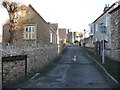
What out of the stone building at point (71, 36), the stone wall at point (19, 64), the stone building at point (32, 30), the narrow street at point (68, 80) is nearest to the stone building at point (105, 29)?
the narrow street at point (68, 80)

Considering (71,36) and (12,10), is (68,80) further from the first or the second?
(71,36)

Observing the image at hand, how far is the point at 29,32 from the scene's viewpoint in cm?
3416

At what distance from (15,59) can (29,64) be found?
2.51 m

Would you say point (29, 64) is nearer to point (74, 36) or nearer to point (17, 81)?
point (17, 81)

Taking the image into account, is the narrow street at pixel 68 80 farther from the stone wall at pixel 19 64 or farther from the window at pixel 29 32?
the window at pixel 29 32

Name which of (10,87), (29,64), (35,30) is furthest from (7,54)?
(35,30)

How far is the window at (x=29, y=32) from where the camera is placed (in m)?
34.1

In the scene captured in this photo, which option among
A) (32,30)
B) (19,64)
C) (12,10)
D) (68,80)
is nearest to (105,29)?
(68,80)

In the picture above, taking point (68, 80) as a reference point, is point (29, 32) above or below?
above

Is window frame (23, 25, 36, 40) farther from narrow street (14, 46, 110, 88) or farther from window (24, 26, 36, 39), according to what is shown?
narrow street (14, 46, 110, 88)

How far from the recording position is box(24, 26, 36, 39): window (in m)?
34.1

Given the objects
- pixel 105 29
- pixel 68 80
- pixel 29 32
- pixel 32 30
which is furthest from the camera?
pixel 32 30

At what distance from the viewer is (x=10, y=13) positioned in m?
24.8

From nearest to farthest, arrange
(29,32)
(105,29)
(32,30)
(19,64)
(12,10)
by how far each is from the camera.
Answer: (19,64) → (105,29) → (12,10) → (29,32) → (32,30)
